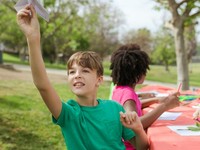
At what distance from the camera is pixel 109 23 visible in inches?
1303

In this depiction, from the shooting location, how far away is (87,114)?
5.78ft

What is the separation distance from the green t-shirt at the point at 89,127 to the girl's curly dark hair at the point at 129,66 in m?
0.86

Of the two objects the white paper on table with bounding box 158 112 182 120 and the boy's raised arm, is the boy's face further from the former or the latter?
the white paper on table with bounding box 158 112 182 120

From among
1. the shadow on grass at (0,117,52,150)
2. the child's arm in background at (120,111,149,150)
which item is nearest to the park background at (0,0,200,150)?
the shadow on grass at (0,117,52,150)

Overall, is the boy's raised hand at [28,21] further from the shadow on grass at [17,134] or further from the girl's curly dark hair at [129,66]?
the shadow on grass at [17,134]

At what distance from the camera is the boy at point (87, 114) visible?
5.53ft

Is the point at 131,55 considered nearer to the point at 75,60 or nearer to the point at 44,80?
the point at 75,60

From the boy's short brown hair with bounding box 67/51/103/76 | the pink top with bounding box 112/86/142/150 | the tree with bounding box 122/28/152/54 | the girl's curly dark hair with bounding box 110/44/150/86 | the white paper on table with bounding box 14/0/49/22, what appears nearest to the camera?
the white paper on table with bounding box 14/0/49/22

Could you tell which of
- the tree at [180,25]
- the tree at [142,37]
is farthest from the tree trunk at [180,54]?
the tree at [142,37]

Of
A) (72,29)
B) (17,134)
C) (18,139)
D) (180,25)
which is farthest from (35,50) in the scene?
(72,29)

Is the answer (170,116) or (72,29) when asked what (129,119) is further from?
(72,29)

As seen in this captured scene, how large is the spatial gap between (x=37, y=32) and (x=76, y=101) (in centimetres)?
46

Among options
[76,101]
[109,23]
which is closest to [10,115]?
[76,101]

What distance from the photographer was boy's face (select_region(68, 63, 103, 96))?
1.74m
